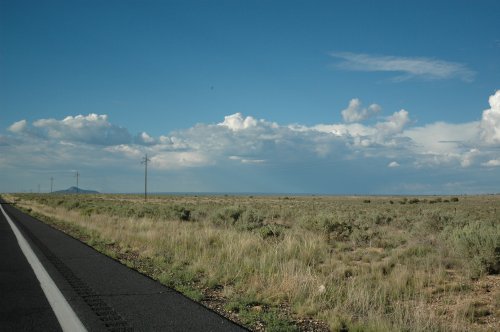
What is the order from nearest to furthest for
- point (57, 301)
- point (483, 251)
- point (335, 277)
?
point (57, 301) → point (335, 277) → point (483, 251)

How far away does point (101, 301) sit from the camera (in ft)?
24.3

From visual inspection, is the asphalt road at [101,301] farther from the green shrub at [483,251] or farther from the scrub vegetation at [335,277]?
the green shrub at [483,251]

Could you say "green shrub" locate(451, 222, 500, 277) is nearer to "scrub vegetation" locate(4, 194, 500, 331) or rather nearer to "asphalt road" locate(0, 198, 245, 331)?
"scrub vegetation" locate(4, 194, 500, 331)

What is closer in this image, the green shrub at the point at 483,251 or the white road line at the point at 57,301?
the white road line at the point at 57,301

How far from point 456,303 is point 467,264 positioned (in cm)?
320

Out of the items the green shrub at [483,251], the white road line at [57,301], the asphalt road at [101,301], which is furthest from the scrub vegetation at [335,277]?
the white road line at [57,301]

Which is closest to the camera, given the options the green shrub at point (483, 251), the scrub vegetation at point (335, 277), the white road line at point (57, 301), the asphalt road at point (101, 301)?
the white road line at point (57, 301)

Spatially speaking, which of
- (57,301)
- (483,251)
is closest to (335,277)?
(483,251)

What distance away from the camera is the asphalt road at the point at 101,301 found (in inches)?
242

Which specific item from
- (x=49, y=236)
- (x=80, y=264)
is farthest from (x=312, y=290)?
(x=49, y=236)

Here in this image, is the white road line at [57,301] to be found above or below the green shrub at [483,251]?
below

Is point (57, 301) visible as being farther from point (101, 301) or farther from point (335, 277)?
point (335, 277)

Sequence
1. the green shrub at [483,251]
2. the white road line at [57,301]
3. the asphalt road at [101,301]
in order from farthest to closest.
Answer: the green shrub at [483,251], the asphalt road at [101,301], the white road line at [57,301]

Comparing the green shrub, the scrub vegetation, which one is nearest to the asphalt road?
the scrub vegetation
